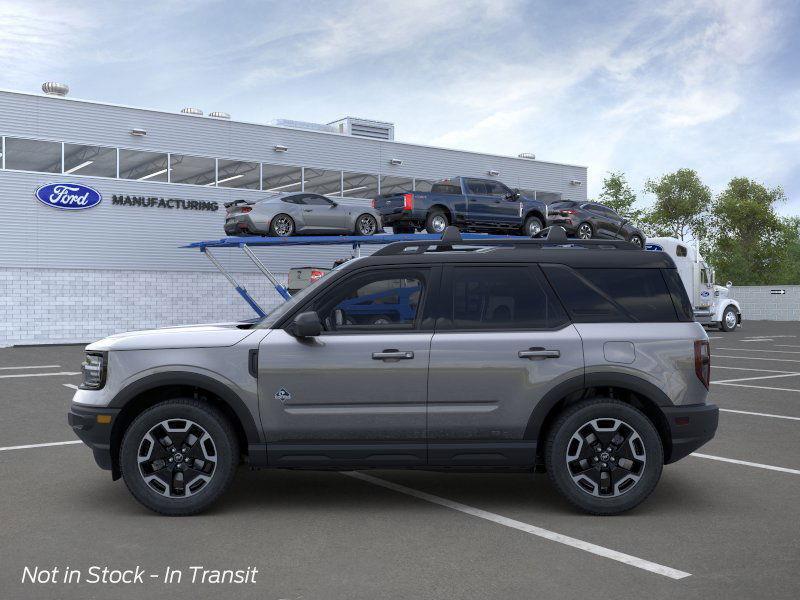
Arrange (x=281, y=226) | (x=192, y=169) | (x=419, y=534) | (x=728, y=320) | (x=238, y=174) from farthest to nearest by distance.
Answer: (x=728, y=320), (x=238, y=174), (x=192, y=169), (x=281, y=226), (x=419, y=534)

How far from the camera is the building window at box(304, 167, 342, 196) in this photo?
3294 centimetres

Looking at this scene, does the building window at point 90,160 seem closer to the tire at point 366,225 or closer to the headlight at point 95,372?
the tire at point 366,225

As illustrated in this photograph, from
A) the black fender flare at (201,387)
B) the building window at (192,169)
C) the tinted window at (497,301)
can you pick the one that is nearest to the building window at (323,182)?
the building window at (192,169)

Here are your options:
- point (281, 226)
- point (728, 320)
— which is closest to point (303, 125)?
point (281, 226)

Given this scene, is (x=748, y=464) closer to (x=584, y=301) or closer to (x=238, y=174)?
(x=584, y=301)

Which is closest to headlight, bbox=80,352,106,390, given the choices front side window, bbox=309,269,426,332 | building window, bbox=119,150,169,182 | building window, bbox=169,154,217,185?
front side window, bbox=309,269,426,332

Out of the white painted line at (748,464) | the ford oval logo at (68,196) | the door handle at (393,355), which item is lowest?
the white painted line at (748,464)

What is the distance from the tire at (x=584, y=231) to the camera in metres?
22.9

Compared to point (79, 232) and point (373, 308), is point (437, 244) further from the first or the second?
point (79, 232)

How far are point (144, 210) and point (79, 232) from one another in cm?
229

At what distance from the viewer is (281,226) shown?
885 inches

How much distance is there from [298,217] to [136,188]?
29.7 ft

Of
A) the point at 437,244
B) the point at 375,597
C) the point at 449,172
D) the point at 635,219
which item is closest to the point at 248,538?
the point at 375,597

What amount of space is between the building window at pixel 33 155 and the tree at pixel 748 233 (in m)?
52.2
